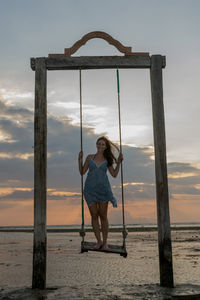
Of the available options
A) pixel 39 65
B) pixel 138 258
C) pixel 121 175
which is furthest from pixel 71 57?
pixel 138 258

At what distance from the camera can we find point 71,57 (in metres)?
6.95

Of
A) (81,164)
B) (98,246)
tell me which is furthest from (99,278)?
(81,164)

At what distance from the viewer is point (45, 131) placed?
22.2 ft

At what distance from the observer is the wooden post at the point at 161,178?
6641 mm

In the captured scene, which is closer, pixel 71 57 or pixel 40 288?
pixel 40 288

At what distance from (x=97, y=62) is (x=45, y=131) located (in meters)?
1.62

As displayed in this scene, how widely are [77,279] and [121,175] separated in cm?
290

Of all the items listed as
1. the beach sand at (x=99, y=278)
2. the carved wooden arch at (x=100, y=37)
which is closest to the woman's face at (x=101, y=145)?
the carved wooden arch at (x=100, y=37)

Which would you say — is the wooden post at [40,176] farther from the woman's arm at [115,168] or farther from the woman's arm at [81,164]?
the woman's arm at [115,168]

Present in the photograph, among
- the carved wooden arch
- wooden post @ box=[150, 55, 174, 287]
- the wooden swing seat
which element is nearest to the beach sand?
wooden post @ box=[150, 55, 174, 287]

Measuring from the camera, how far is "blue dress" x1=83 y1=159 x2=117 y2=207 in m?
6.42

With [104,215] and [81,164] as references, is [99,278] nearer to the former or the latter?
[104,215]

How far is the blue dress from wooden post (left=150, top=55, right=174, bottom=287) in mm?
929

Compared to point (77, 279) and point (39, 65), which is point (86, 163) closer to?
point (39, 65)
